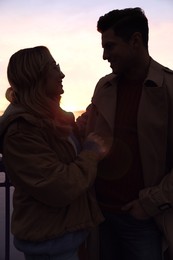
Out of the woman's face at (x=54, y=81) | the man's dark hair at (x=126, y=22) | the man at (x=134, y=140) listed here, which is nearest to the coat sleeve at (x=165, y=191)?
the man at (x=134, y=140)

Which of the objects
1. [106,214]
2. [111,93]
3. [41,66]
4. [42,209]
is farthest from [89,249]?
[41,66]

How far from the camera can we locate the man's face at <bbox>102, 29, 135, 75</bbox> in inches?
83.3

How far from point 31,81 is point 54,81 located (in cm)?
14

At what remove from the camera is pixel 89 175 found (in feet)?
5.63

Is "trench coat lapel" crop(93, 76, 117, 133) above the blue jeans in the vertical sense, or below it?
above

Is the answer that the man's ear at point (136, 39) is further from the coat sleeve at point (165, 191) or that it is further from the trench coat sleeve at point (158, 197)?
the trench coat sleeve at point (158, 197)

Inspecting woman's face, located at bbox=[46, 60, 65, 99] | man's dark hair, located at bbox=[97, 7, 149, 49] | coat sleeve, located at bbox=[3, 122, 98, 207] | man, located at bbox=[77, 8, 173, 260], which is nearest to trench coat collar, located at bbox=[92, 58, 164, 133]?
man, located at bbox=[77, 8, 173, 260]

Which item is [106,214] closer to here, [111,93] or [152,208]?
[152,208]

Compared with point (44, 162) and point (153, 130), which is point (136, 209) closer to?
point (153, 130)

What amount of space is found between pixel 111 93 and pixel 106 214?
0.83 m

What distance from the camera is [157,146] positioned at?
196 cm

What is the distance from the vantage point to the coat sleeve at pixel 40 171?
161cm

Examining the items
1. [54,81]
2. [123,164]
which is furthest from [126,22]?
[123,164]

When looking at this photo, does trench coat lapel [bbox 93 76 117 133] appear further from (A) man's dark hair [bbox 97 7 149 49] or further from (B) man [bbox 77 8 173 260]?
(A) man's dark hair [bbox 97 7 149 49]
